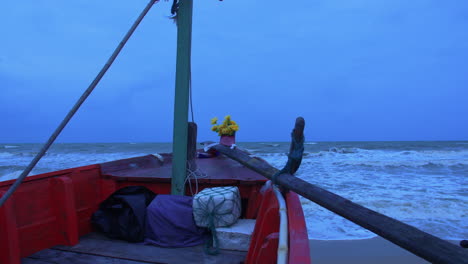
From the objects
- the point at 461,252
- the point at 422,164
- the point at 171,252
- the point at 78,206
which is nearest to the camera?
the point at 461,252

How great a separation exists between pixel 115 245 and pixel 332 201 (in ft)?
7.14

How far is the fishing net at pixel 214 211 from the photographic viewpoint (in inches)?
118

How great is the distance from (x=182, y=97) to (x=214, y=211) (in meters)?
1.36

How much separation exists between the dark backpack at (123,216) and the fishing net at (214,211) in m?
0.59

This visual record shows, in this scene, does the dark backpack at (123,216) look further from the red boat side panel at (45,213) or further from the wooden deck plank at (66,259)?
the wooden deck plank at (66,259)

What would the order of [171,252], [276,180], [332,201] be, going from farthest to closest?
[171,252], [276,180], [332,201]

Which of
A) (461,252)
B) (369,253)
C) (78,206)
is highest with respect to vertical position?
(461,252)

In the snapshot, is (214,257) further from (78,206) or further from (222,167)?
(222,167)

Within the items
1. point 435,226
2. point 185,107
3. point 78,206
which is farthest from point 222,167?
point 435,226

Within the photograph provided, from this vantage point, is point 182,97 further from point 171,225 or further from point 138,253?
point 138,253

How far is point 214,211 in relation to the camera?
301cm

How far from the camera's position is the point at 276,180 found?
8.75 feet

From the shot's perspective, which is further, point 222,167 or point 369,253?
point 369,253

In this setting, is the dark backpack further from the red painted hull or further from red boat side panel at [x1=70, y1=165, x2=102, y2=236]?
the red painted hull
